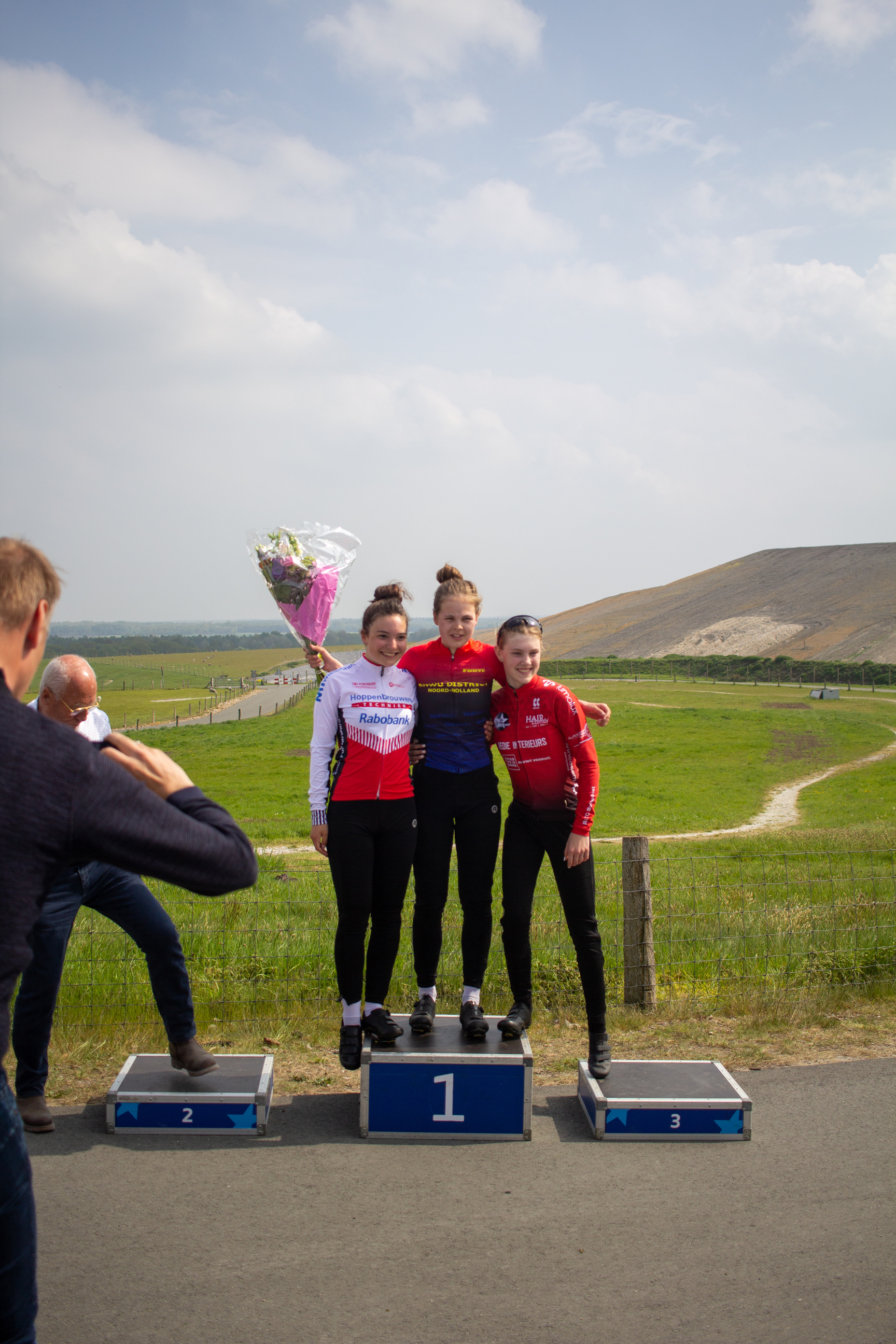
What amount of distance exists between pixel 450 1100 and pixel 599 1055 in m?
0.83

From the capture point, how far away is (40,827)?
5.43 ft

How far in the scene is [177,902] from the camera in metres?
9.55

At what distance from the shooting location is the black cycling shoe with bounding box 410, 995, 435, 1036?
14.9 ft

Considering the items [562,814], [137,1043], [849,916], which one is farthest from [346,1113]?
[849,916]

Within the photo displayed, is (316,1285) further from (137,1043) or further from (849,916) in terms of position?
(849,916)

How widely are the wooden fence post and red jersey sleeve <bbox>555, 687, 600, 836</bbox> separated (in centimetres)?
132

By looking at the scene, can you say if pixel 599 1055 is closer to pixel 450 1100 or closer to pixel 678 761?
pixel 450 1100

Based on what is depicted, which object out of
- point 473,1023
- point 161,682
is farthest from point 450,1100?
point 161,682

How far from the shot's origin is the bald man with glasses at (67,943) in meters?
3.96

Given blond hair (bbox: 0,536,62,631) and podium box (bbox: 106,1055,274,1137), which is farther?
podium box (bbox: 106,1055,274,1137)

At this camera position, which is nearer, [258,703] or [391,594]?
[391,594]

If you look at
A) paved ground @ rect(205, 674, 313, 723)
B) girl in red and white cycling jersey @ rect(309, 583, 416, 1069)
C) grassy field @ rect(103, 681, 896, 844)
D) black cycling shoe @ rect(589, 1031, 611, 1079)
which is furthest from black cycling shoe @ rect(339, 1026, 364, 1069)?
paved ground @ rect(205, 674, 313, 723)

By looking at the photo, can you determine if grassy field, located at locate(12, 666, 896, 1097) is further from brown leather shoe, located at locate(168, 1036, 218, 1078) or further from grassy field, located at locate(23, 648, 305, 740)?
grassy field, located at locate(23, 648, 305, 740)

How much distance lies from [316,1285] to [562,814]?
233cm
